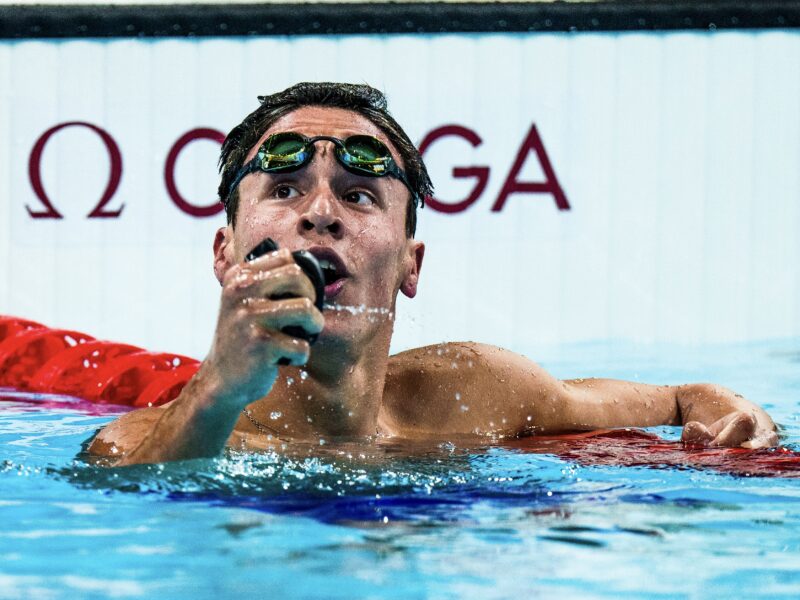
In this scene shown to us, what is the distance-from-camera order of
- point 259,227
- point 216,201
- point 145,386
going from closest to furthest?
point 259,227, point 145,386, point 216,201

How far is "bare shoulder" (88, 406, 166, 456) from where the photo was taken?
6.77 ft

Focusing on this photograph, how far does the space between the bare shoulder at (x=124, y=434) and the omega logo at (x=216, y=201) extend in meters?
3.53

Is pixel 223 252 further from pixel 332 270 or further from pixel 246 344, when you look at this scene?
pixel 246 344

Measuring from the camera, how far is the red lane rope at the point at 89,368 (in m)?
3.91

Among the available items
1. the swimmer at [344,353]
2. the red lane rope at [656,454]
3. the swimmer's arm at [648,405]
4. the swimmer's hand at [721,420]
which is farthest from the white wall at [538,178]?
the red lane rope at [656,454]

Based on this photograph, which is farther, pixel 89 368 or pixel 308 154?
pixel 89 368

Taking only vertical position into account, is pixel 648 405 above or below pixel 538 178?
below

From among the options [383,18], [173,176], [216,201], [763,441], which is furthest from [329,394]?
[383,18]

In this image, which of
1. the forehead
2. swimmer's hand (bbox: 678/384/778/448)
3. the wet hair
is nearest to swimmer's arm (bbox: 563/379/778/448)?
swimmer's hand (bbox: 678/384/778/448)

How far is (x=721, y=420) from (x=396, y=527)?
1.13 m

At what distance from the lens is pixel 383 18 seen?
5.84 m

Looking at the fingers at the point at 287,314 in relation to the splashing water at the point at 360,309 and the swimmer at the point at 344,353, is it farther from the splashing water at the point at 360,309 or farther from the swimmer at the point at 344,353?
the splashing water at the point at 360,309

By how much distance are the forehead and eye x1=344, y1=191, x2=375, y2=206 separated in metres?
0.16

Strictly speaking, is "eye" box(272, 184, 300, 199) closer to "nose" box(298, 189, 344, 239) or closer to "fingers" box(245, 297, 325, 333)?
"nose" box(298, 189, 344, 239)
